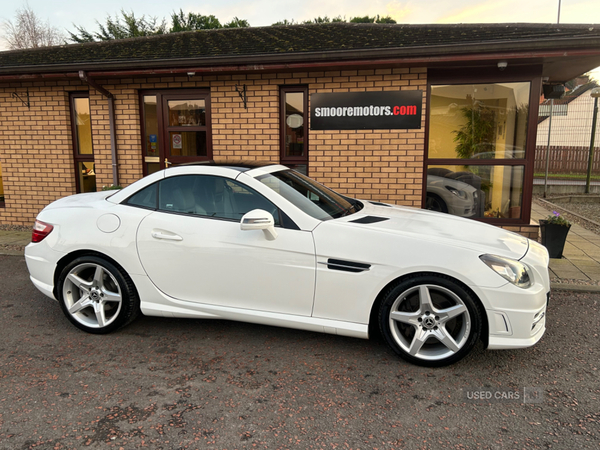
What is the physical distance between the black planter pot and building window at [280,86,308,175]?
3872 millimetres

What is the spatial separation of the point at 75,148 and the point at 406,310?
774 centimetres

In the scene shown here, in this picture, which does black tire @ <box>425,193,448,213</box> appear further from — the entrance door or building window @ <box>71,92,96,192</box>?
building window @ <box>71,92,96,192</box>

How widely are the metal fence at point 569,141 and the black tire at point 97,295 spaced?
970 inches

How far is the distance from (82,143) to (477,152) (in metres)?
7.36

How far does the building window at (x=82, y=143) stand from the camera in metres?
8.59

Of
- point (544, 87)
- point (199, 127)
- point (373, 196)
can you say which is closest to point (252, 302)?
point (373, 196)

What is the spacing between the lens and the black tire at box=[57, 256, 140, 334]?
3828 mm

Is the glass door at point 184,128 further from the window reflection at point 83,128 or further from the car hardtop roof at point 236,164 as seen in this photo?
the car hardtop roof at point 236,164

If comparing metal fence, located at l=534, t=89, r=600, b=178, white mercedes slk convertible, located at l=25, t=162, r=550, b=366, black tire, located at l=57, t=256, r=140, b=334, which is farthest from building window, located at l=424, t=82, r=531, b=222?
metal fence, located at l=534, t=89, r=600, b=178

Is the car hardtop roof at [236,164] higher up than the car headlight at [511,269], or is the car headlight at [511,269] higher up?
the car hardtop roof at [236,164]

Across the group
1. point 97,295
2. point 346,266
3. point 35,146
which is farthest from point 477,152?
point 35,146

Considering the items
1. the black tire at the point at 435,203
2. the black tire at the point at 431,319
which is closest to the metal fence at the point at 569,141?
the black tire at the point at 435,203

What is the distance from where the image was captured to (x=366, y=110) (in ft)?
23.4

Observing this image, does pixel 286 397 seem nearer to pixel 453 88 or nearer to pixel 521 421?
pixel 521 421
